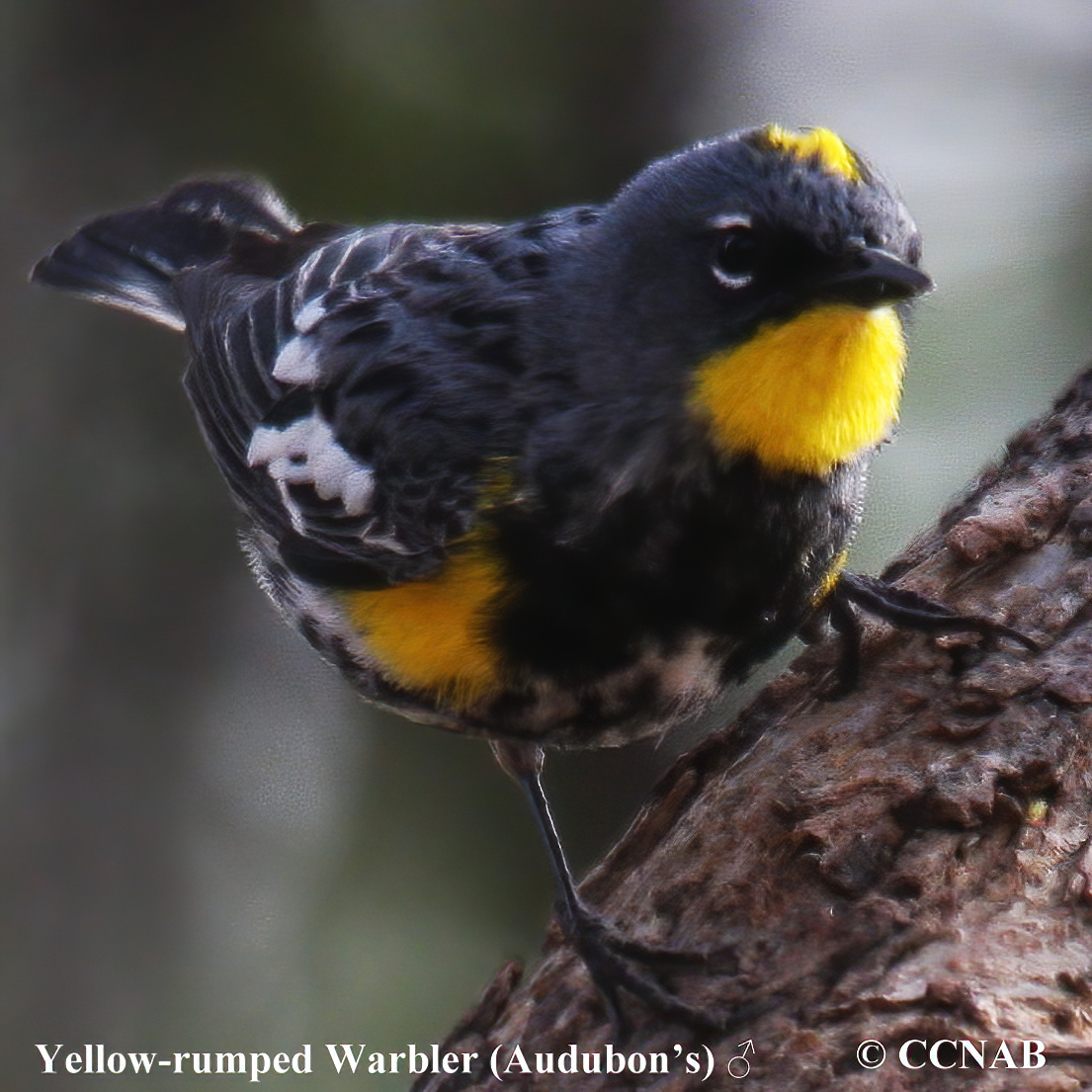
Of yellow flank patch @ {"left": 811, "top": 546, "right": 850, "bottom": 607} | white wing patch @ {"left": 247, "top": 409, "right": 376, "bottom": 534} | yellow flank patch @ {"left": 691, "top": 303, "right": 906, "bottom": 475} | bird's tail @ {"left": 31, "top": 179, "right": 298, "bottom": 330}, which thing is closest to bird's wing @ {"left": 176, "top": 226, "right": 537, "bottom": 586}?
white wing patch @ {"left": 247, "top": 409, "right": 376, "bottom": 534}

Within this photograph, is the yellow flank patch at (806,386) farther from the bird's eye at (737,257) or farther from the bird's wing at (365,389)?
the bird's wing at (365,389)

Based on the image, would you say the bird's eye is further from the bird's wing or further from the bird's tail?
the bird's tail

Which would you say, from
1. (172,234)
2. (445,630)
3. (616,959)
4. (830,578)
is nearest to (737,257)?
(830,578)

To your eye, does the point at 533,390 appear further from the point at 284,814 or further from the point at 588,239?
the point at 284,814

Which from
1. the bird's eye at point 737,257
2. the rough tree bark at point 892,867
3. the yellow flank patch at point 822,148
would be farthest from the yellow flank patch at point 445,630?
the yellow flank patch at point 822,148

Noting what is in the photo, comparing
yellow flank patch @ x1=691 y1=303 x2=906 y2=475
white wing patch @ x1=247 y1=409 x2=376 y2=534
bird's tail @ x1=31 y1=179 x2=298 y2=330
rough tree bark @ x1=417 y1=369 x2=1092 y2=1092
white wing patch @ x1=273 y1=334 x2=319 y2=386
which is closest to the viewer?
rough tree bark @ x1=417 y1=369 x2=1092 y2=1092
